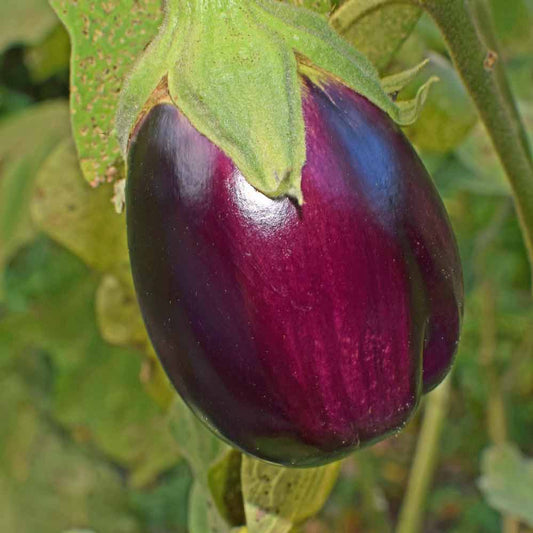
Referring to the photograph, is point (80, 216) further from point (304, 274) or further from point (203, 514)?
point (304, 274)

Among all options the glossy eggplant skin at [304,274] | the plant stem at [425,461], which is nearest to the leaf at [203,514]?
the glossy eggplant skin at [304,274]

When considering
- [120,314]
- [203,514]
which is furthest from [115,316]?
[203,514]

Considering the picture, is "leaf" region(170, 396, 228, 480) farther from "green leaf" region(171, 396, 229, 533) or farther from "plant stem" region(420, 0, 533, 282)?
"plant stem" region(420, 0, 533, 282)

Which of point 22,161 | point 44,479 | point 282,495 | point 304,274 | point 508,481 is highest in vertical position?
point 304,274

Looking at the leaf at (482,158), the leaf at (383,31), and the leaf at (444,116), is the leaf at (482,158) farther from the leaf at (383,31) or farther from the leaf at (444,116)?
the leaf at (383,31)

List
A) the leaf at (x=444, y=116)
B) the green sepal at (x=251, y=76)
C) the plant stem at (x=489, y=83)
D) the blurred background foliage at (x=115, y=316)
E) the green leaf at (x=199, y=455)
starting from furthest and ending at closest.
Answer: the leaf at (x=444, y=116), the blurred background foliage at (x=115, y=316), the green leaf at (x=199, y=455), the plant stem at (x=489, y=83), the green sepal at (x=251, y=76)

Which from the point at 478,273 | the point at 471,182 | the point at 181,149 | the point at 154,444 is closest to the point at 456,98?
the point at 471,182

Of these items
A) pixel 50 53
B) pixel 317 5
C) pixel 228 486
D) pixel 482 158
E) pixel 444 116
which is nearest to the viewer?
pixel 317 5
